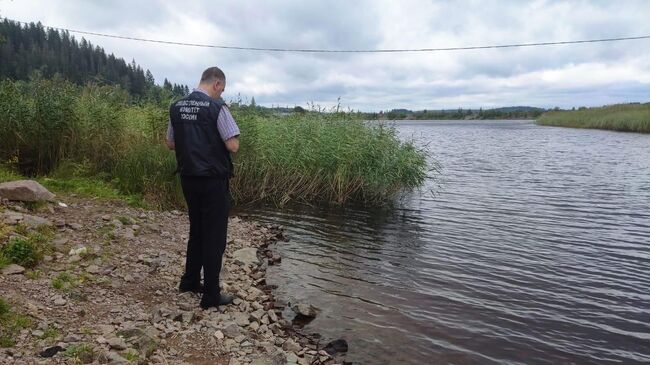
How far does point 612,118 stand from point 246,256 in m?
60.6

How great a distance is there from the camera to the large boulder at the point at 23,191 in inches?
279

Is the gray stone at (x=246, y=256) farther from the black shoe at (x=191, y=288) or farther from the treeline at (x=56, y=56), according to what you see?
the treeline at (x=56, y=56)

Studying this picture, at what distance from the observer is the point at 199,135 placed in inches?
194

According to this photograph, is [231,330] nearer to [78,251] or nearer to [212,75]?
[78,251]

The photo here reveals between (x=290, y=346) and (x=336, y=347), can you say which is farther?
(x=336, y=347)

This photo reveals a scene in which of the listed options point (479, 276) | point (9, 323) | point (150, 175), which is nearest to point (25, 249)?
point (9, 323)

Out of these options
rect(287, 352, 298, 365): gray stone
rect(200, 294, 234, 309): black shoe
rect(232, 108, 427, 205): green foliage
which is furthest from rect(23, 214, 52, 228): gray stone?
rect(232, 108, 427, 205): green foliage

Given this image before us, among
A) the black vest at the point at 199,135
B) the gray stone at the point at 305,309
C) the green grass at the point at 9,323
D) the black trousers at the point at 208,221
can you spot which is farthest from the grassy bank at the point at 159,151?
the green grass at the point at 9,323

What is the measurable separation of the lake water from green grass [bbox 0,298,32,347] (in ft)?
10.5

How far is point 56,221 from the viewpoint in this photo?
6836 millimetres

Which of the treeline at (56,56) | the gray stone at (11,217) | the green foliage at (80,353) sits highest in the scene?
the treeline at (56,56)

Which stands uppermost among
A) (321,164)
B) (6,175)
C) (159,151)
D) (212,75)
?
(212,75)

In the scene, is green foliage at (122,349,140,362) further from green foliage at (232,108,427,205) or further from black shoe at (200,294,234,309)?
green foliage at (232,108,427,205)

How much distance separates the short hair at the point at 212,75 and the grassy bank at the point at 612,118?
56102 millimetres
